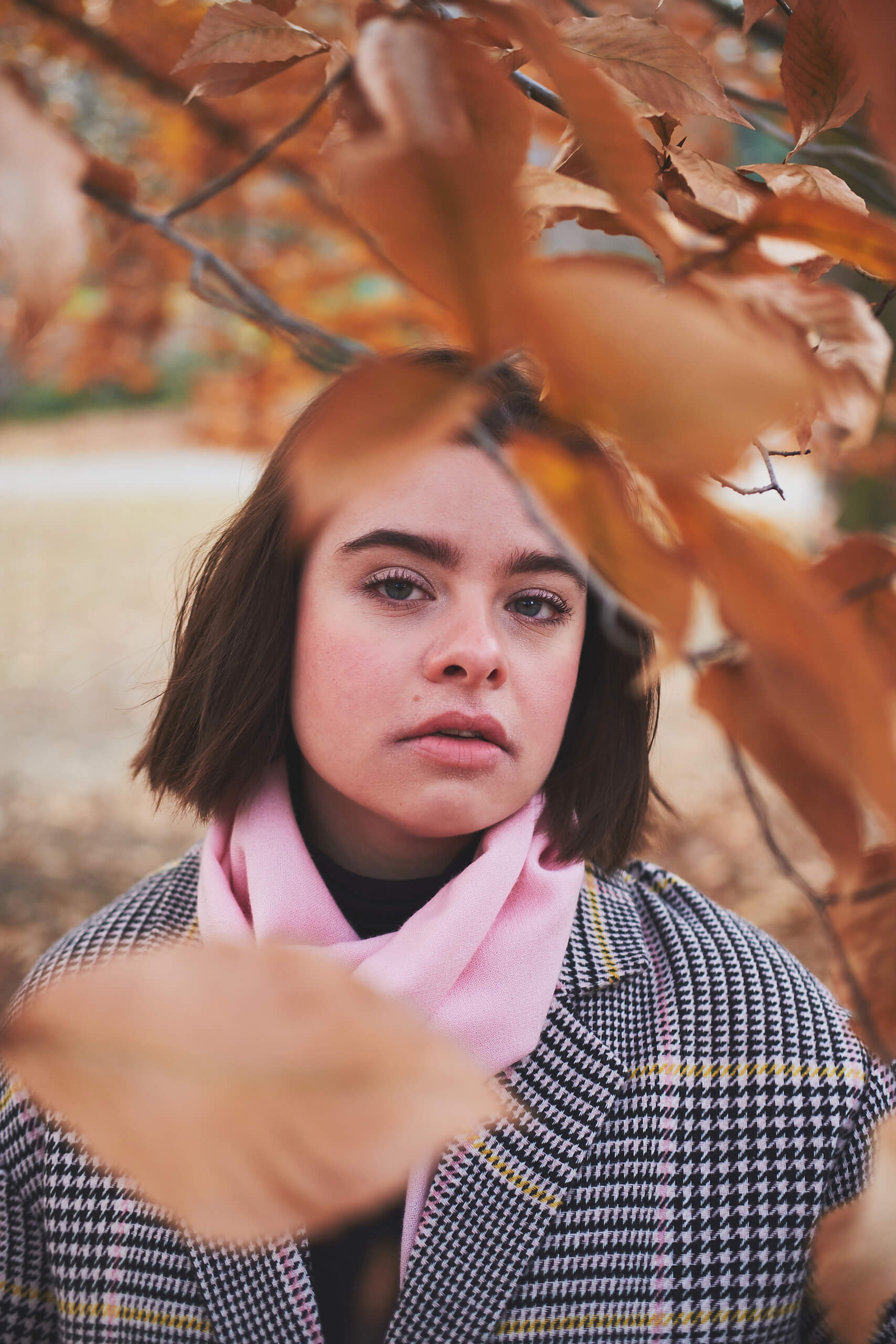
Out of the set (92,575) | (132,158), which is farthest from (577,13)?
(92,575)

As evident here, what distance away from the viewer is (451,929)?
0.71 m

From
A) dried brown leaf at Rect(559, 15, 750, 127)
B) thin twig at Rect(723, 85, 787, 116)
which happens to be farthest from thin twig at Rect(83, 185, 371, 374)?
thin twig at Rect(723, 85, 787, 116)

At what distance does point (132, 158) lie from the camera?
8.59 ft

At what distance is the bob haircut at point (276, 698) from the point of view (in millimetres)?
816

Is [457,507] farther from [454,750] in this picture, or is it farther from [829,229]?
[829,229]

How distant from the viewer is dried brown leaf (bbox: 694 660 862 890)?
0.75 feet

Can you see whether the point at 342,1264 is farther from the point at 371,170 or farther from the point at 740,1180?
the point at 371,170

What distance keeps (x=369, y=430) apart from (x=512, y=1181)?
73 centimetres

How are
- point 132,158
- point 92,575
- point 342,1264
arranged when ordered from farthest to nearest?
1. point 92,575
2. point 132,158
3. point 342,1264

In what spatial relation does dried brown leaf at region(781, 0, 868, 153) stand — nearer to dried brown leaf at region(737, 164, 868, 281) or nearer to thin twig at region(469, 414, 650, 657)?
dried brown leaf at region(737, 164, 868, 281)

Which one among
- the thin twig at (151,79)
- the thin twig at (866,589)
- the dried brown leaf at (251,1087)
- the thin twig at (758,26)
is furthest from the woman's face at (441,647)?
the thin twig at (151,79)

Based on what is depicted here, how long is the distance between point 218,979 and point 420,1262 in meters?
0.66

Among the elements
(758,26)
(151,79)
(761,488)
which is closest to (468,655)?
(761,488)

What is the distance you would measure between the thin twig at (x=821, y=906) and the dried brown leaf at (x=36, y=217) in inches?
7.5
